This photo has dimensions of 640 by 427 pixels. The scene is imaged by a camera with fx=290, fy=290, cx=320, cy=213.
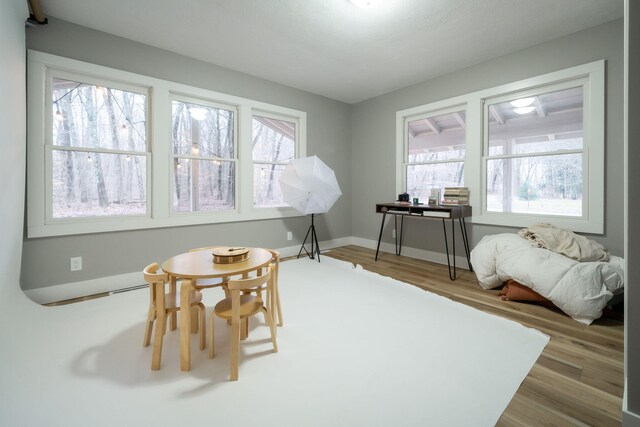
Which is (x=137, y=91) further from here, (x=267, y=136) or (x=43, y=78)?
(x=267, y=136)

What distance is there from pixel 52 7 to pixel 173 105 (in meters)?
1.17

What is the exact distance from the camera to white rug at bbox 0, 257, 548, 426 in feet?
4.20

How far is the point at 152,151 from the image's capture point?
123 inches

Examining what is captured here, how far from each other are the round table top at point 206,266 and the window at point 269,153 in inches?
81.3

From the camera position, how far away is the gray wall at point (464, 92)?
2621 millimetres

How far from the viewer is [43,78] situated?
2521mm

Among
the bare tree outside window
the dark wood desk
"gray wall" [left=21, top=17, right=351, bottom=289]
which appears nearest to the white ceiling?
"gray wall" [left=21, top=17, right=351, bottom=289]

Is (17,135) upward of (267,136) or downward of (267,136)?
downward

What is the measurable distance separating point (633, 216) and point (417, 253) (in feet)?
10.3

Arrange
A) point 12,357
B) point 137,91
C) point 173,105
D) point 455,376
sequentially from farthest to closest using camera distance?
1. point 173,105
2. point 137,91
3. point 12,357
4. point 455,376

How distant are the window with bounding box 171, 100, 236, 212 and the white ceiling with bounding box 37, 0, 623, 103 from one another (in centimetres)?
64

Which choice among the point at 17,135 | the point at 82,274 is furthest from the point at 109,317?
the point at 17,135

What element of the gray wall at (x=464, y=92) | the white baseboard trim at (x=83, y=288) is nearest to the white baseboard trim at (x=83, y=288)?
the white baseboard trim at (x=83, y=288)

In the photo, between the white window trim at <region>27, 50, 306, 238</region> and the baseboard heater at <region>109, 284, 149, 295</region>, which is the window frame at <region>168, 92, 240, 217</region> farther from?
the baseboard heater at <region>109, 284, 149, 295</region>
